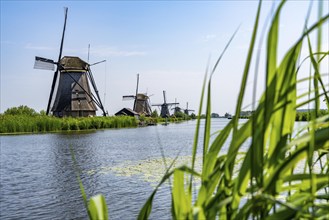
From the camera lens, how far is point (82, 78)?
42.5 meters

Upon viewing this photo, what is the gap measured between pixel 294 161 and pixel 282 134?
0.08 metres

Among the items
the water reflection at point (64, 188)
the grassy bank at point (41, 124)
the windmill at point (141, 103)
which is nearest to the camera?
the water reflection at point (64, 188)

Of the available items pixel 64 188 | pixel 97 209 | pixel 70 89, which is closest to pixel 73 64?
pixel 70 89

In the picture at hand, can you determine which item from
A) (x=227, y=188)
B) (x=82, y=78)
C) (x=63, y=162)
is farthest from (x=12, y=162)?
(x=82, y=78)

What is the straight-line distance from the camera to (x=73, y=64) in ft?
139

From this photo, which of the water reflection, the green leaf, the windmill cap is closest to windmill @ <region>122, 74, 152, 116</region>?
the windmill cap

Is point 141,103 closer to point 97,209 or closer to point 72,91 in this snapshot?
point 72,91

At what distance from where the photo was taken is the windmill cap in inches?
1646

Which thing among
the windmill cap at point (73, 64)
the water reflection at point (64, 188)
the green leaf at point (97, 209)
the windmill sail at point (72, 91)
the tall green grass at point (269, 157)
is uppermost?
the windmill cap at point (73, 64)

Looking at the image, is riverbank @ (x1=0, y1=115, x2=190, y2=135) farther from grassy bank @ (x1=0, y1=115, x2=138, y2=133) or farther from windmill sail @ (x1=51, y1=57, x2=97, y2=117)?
windmill sail @ (x1=51, y1=57, x2=97, y2=117)

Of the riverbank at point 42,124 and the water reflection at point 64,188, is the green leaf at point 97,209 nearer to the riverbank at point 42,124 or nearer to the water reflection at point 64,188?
the water reflection at point 64,188

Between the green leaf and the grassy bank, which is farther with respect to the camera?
the grassy bank

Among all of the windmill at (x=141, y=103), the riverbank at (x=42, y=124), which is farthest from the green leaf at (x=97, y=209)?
the windmill at (x=141, y=103)

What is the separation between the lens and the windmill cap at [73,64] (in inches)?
1646
